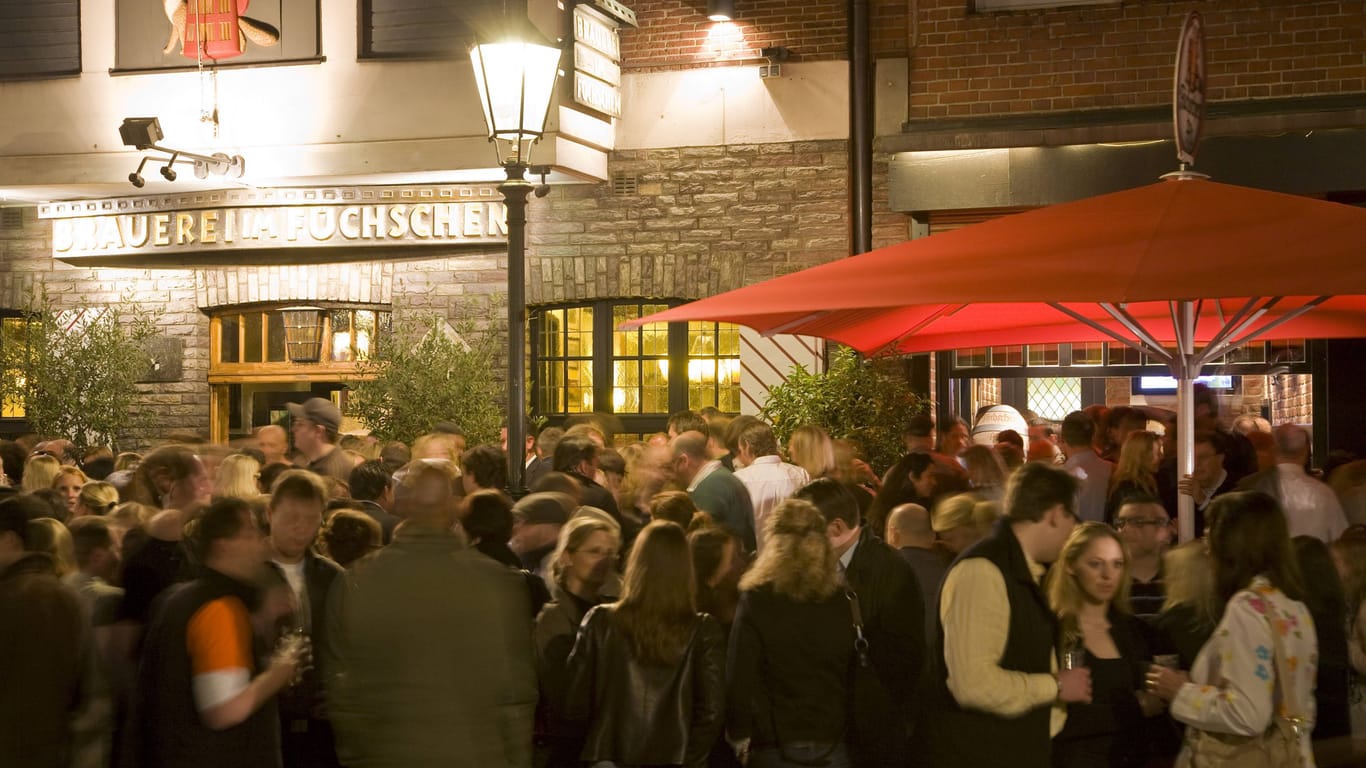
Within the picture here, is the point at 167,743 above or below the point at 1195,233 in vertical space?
below

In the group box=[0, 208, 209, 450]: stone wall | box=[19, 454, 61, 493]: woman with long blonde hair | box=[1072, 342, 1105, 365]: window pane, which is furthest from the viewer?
box=[0, 208, 209, 450]: stone wall

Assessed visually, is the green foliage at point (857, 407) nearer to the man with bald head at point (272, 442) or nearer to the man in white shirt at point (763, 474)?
the man in white shirt at point (763, 474)

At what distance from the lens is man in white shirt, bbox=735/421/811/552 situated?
888cm

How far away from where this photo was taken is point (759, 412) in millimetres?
13922

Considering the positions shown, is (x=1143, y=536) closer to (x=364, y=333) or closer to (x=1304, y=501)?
(x=1304, y=501)

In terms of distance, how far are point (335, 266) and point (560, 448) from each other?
22.4ft

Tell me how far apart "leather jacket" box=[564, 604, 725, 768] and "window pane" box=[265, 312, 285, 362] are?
35.5 ft

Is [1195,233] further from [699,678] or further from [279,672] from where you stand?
[279,672]

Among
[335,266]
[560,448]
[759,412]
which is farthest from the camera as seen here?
[335,266]

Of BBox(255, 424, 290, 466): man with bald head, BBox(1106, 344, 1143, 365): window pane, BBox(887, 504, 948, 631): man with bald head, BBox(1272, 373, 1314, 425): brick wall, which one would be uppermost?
BBox(1106, 344, 1143, 365): window pane

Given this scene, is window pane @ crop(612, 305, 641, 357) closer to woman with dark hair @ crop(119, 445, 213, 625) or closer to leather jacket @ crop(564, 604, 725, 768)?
woman with dark hair @ crop(119, 445, 213, 625)

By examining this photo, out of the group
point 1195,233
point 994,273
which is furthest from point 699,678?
point 1195,233

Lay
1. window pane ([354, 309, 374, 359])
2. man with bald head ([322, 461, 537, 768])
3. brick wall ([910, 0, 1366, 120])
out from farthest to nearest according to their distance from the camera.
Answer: window pane ([354, 309, 374, 359]), brick wall ([910, 0, 1366, 120]), man with bald head ([322, 461, 537, 768])

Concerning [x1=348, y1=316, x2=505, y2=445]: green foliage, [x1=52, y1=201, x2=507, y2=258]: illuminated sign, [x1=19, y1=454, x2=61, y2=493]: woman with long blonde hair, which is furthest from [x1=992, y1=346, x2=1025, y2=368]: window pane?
[x1=19, y1=454, x2=61, y2=493]: woman with long blonde hair
